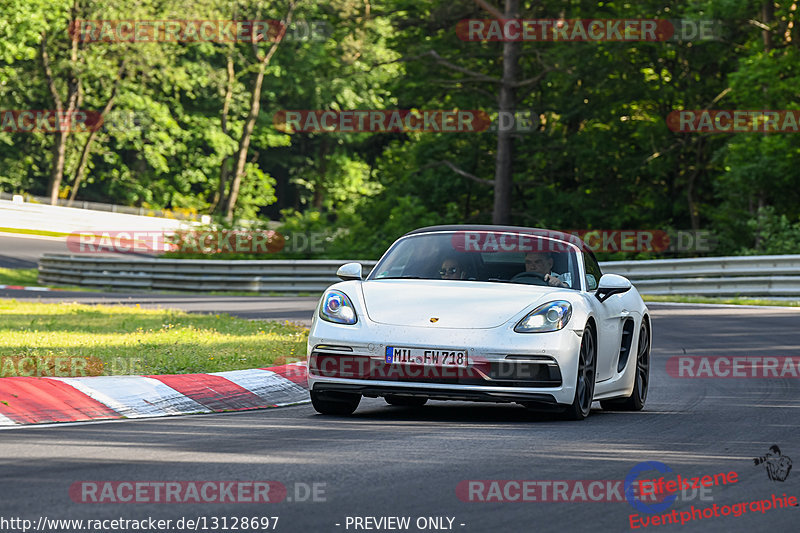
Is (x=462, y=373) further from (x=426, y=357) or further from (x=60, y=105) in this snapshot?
(x=60, y=105)

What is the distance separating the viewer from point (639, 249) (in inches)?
1353

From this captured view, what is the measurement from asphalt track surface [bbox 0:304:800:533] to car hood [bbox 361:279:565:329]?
2.32 feet

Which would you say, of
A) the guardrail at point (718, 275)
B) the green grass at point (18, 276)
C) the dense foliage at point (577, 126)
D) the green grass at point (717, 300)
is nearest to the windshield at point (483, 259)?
the green grass at point (717, 300)

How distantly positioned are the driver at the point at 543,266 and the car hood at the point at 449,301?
321 mm

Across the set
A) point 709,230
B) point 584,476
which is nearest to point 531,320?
point 584,476

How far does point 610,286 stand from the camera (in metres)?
9.55

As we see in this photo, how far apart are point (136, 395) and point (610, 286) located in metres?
3.61

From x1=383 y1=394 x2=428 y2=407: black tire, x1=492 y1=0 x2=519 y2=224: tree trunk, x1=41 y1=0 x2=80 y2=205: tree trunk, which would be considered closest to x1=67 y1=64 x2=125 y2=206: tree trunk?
x1=41 y1=0 x2=80 y2=205: tree trunk

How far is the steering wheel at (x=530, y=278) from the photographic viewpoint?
946 centimetres

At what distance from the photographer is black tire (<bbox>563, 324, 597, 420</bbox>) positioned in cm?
884

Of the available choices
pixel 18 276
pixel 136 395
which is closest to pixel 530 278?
pixel 136 395

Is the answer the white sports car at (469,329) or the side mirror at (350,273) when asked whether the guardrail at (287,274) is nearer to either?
the white sports car at (469,329)

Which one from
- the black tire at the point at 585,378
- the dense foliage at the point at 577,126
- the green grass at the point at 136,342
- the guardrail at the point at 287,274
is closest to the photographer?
the black tire at the point at 585,378

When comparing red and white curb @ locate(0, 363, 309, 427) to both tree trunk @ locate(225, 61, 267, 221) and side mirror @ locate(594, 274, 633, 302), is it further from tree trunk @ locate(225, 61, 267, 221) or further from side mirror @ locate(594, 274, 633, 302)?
tree trunk @ locate(225, 61, 267, 221)
